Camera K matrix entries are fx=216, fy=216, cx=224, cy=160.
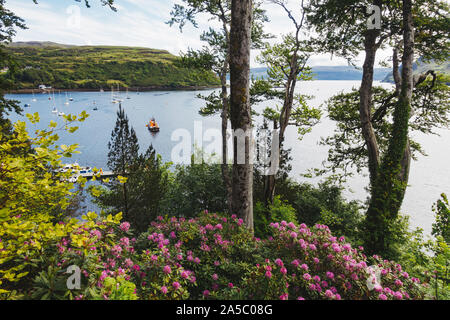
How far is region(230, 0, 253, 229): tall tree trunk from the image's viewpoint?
4355 millimetres

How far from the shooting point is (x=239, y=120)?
4625mm

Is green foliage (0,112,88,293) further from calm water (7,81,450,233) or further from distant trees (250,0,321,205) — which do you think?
distant trees (250,0,321,205)

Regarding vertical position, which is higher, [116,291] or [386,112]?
[386,112]

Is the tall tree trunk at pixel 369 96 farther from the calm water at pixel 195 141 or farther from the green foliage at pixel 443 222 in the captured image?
the green foliage at pixel 443 222

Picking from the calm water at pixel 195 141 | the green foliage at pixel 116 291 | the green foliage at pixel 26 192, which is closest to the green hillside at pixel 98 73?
the calm water at pixel 195 141

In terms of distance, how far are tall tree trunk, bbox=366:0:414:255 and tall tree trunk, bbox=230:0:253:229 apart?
5.00 metres

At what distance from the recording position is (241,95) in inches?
177

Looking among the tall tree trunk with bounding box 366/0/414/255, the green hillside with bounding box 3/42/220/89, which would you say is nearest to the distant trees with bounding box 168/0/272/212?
the tall tree trunk with bounding box 366/0/414/255

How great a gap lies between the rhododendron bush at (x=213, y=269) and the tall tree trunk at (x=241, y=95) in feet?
3.11

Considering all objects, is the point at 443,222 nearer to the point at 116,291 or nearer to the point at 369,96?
the point at 369,96

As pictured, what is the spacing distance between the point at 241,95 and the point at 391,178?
235 inches

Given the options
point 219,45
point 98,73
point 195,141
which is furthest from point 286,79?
point 98,73
